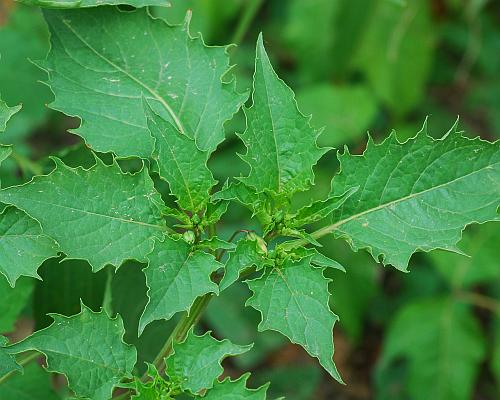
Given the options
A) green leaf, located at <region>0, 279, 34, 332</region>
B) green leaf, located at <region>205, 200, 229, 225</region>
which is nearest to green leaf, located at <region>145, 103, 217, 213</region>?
green leaf, located at <region>205, 200, 229, 225</region>

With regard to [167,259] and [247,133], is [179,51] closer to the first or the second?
[247,133]

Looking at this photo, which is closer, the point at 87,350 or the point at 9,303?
the point at 87,350

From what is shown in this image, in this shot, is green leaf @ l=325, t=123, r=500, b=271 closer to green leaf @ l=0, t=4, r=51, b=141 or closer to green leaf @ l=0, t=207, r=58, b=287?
green leaf @ l=0, t=207, r=58, b=287

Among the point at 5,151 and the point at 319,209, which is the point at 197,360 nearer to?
the point at 319,209

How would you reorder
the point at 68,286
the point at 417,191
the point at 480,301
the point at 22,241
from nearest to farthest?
the point at 22,241 → the point at 417,191 → the point at 68,286 → the point at 480,301


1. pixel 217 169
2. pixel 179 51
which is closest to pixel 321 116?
pixel 217 169

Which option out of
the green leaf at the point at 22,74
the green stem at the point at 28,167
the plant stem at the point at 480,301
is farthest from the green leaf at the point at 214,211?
the plant stem at the point at 480,301

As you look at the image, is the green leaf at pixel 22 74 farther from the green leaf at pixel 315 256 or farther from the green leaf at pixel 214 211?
the green leaf at pixel 315 256

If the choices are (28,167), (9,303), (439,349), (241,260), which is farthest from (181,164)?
(439,349)
